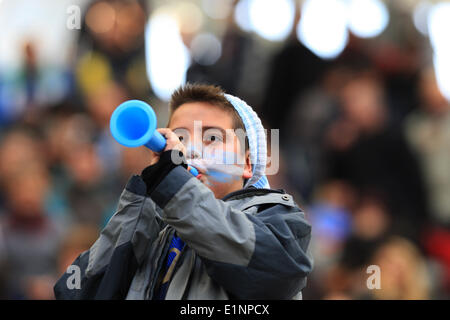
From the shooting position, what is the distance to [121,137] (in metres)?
1.72

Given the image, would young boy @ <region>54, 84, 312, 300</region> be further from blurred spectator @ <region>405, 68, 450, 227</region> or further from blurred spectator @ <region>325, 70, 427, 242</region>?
blurred spectator @ <region>405, 68, 450, 227</region>

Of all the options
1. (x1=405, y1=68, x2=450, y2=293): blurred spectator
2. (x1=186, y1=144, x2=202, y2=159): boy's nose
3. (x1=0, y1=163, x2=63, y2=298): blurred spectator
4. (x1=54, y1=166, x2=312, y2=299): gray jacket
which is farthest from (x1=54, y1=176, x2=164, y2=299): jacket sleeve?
(x1=405, y1=68, x2=450, y2=293): blurred spectator

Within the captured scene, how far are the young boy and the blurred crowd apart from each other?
2.25m

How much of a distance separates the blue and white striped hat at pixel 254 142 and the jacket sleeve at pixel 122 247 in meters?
0.40

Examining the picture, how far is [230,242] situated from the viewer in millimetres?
1771

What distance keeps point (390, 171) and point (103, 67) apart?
7.82ft

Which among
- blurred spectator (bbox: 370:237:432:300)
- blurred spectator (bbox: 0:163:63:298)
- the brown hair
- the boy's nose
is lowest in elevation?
blurred spectator (bbox: 370:237:432:300)

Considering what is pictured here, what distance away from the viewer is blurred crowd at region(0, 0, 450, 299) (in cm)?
450

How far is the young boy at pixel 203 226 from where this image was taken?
5.81 feet

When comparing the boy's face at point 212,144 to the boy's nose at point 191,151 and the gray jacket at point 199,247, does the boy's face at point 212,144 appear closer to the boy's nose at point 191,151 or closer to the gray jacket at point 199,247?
the boy's nose at point 191,151

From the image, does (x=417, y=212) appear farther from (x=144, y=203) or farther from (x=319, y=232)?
(x=144, y=203)

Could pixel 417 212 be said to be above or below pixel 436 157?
below

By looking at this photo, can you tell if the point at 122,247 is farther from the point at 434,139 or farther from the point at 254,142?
the point at 434,139

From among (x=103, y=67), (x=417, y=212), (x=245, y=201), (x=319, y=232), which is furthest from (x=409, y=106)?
(x=245, y=201)
